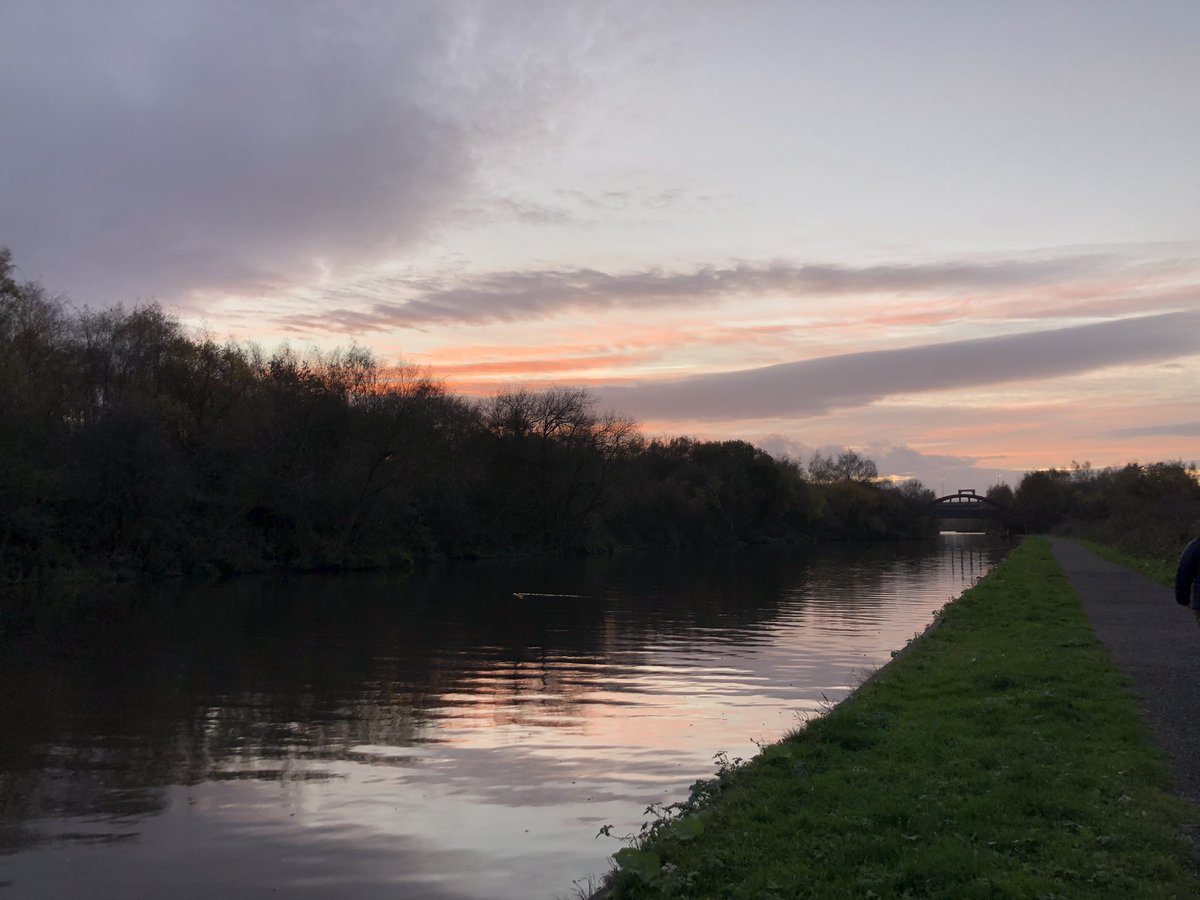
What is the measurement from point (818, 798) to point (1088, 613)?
57.5 feet

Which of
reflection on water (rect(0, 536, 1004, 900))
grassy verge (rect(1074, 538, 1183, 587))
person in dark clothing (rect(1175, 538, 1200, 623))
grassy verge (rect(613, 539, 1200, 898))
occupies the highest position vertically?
person in dark clothing (rect(1175, 538, 1200, 623))

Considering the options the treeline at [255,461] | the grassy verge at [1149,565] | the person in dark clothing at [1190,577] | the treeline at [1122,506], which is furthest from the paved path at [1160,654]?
the treeline at [255,461]

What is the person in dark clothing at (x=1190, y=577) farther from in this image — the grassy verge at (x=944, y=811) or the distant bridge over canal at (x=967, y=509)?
the distant bridge over canal at (x=967, y=509)

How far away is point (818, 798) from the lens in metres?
7.84

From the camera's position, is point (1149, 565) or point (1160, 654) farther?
point (1149, 565)

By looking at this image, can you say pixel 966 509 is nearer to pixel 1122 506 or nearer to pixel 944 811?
pixel 1122 506

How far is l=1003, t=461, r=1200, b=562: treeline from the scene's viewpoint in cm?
4900

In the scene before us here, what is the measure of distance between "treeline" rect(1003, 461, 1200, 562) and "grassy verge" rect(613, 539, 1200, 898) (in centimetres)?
3436

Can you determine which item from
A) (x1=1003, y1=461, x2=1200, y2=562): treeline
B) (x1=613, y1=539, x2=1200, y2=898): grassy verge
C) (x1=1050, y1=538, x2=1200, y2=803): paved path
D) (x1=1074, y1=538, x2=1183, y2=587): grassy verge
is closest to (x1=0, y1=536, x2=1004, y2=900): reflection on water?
(x1=613, y1=539, x2=1200, y2=898): grassy verge

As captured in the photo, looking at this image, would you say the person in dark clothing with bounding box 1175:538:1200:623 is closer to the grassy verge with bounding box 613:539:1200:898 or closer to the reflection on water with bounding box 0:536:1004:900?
the grassy verge with bounding box 613:539:1200:898

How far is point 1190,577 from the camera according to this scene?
1109cm

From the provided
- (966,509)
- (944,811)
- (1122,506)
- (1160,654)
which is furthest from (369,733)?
(966,509)

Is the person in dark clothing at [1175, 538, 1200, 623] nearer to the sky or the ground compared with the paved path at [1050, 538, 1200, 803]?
nearer to the sky

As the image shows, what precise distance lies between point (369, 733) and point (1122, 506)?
77.9 metres
